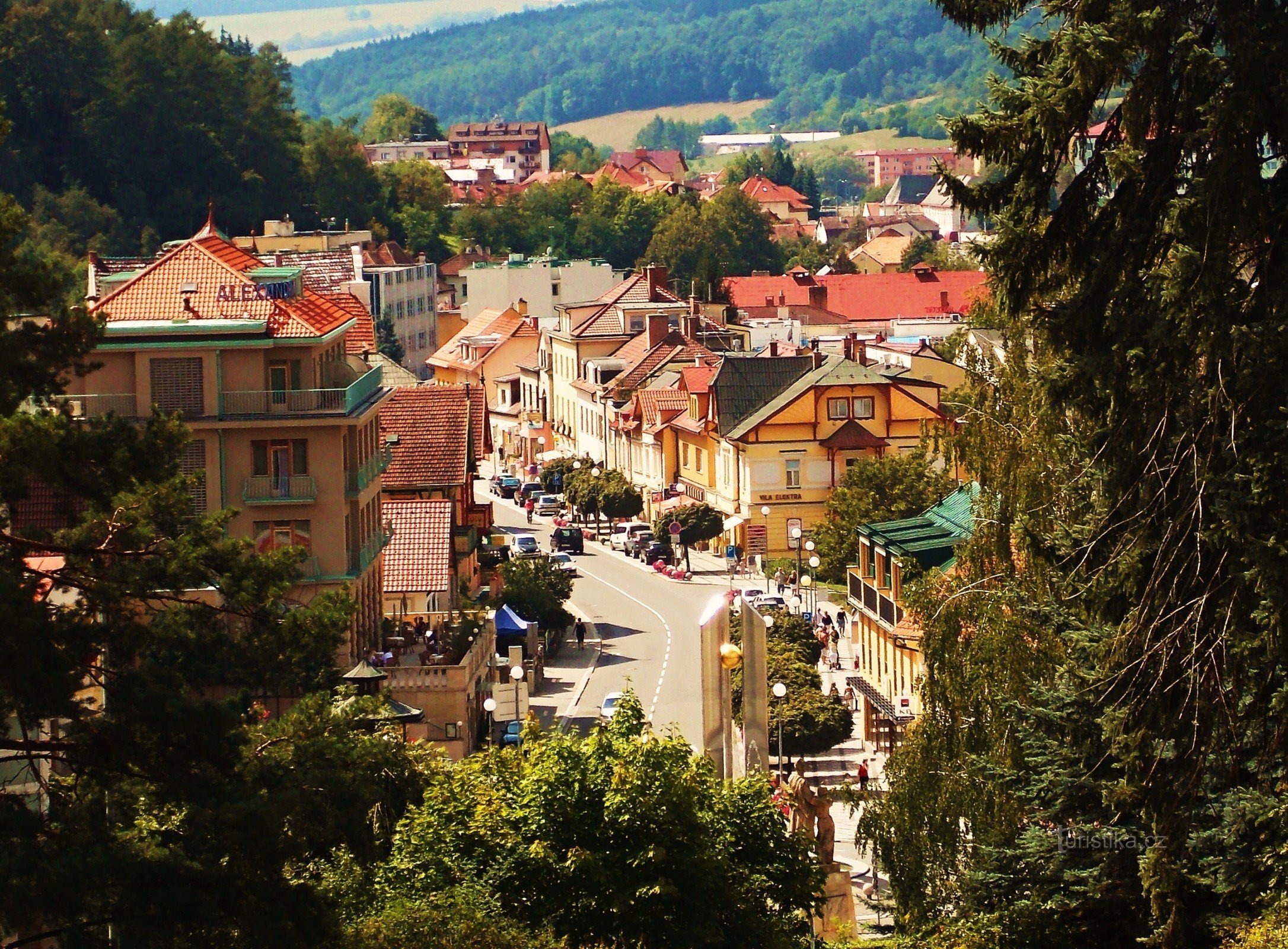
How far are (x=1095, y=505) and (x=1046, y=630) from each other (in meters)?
4.48

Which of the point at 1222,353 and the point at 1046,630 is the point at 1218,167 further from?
the point at 1046,630

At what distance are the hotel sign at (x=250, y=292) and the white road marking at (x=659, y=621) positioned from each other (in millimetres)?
9475

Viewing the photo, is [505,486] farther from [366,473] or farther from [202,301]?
[202,301]

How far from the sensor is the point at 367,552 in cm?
3762

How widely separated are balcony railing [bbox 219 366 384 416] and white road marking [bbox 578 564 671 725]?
25.7ft

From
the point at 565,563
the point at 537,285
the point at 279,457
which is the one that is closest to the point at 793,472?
the point at 565,563

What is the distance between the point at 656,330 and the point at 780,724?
52.0m

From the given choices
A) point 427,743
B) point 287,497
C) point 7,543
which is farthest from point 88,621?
point 287,497

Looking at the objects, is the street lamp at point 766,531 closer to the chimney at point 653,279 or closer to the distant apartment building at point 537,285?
the chimney at point 653,279

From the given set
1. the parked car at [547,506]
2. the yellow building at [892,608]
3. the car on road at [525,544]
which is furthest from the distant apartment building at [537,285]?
the yellow building at [892,608]

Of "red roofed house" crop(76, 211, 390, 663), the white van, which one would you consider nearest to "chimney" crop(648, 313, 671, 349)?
the white van

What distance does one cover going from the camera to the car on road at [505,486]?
291ft

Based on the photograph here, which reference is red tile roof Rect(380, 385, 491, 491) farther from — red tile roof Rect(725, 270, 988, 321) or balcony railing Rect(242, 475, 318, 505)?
red tile roof Rect(725, 270, 988, 321)

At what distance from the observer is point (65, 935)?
16.1m
